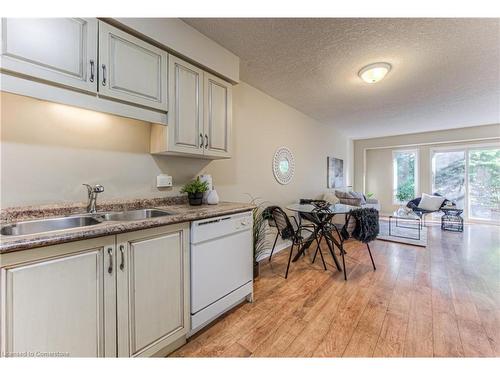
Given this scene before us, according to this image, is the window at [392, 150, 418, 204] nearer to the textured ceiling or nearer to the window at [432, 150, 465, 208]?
the window at [432, 150, 465, 208]

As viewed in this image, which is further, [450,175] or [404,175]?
[404,175]

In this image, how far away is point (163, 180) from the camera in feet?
6.28

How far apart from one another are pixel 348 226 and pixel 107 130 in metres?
2.67

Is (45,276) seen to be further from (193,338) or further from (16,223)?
(193,338)

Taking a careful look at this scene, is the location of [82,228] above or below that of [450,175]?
below

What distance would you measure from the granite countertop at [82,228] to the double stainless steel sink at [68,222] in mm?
59

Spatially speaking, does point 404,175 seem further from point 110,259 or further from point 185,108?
point 110,259

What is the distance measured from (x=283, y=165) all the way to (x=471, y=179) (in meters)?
5.42

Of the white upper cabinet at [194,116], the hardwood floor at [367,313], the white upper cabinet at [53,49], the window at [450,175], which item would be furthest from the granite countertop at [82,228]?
the window at [450,175]

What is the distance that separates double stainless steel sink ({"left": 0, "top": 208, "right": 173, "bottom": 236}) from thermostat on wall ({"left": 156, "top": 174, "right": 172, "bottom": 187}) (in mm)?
269

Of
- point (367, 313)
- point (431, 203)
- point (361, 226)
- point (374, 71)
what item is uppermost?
point (374, 71)

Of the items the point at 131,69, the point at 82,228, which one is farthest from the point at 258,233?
the point at 131,69

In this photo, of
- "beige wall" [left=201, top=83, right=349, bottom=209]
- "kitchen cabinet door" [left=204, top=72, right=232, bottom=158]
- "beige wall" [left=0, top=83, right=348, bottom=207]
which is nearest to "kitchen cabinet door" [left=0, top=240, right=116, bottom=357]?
"beige wall" [left=0, top=83, right=348, bottom=207]

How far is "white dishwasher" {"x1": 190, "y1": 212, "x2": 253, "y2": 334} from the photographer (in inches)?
59.2
